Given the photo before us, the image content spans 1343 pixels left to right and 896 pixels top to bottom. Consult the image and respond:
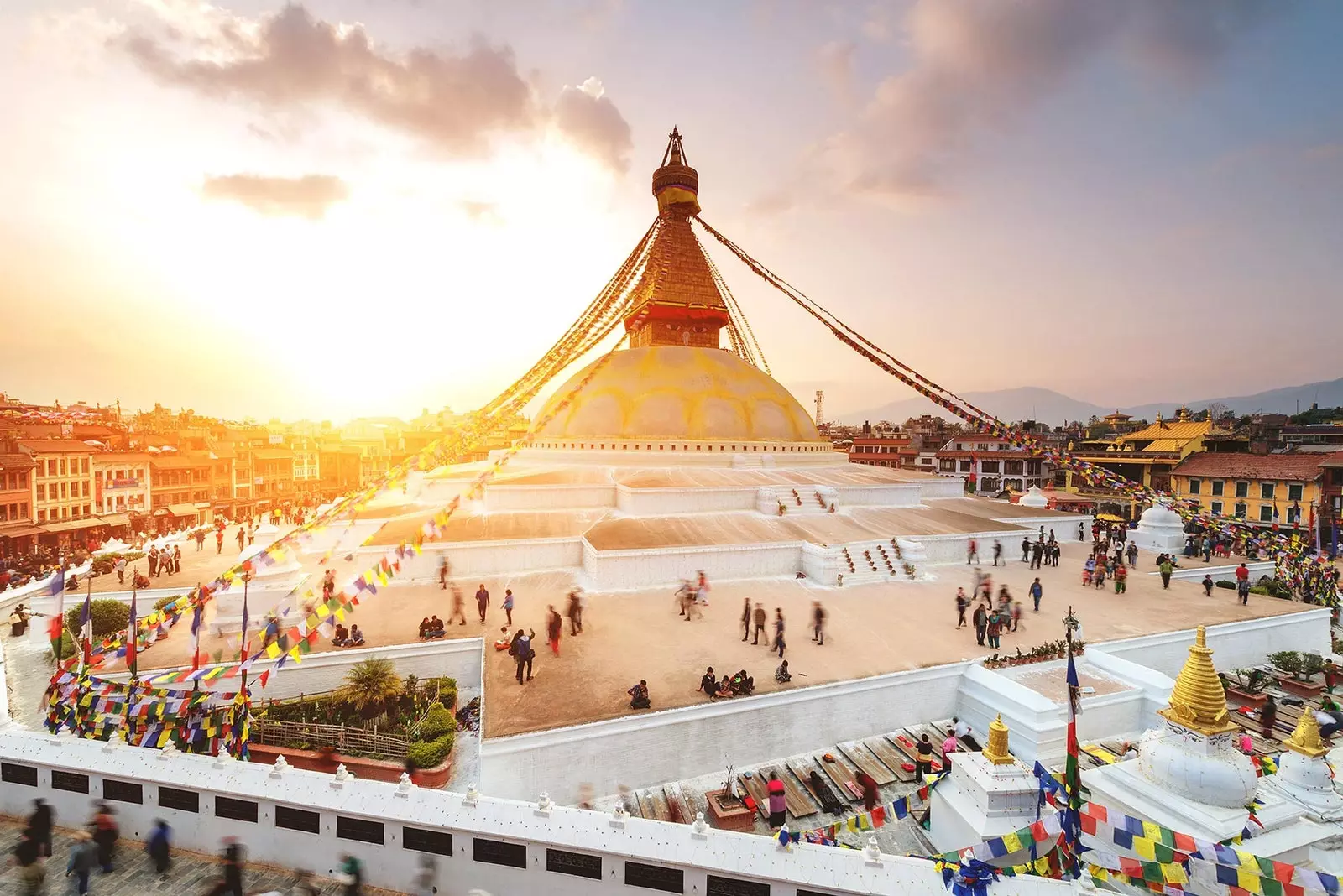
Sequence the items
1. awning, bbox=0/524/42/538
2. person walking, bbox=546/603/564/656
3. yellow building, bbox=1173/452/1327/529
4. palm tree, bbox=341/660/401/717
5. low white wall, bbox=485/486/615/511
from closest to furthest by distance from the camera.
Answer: palm tree, bbox=341/660/401/717 → person walking, bbox=546/603/564/656 → low white wall, bbox=485/486/615/511 → awning, bbox=0/524/42/538 → yellow building, bbox=1173/452/1327/529

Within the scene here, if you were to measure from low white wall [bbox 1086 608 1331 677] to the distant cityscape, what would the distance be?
1811cm

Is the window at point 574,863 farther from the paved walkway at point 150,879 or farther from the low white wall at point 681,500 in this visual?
the low white wall at point 681,500

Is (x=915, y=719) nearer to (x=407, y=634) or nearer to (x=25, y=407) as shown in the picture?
(x=407, y=634)

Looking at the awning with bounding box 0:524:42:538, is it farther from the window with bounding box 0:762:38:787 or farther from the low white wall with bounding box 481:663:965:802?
the low white wall with bounding box 481:663:965:802

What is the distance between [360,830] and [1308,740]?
7.26m

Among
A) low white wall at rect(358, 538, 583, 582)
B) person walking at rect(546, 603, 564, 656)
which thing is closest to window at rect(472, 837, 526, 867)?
person walking at rect(546, 603, 564, 656)

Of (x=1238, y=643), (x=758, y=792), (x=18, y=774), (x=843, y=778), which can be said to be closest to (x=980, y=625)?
(x=843, y=778)

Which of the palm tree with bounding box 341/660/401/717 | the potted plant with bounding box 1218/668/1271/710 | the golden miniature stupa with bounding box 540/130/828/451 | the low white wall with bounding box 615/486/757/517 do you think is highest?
the golden miniature stupa with bounding box 540/130/828/451

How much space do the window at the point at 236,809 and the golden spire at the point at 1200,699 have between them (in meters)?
7.00

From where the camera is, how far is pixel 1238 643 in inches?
364

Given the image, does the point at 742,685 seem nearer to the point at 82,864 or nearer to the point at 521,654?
the point at 521,654

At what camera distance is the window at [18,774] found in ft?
16.1

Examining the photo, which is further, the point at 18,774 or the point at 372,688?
the point at 372,688

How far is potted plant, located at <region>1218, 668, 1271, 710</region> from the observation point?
8.16 meters
